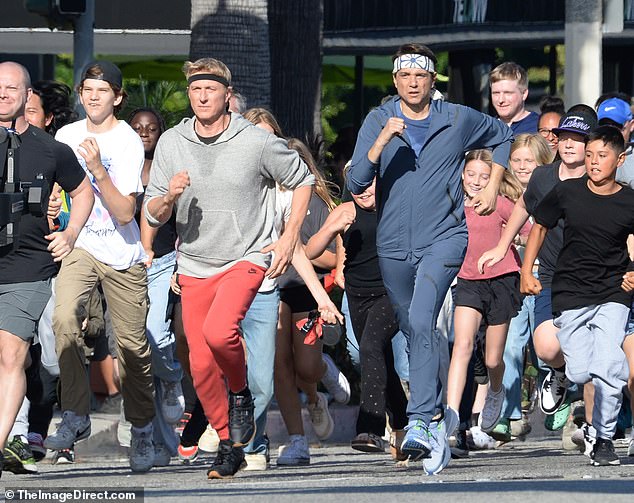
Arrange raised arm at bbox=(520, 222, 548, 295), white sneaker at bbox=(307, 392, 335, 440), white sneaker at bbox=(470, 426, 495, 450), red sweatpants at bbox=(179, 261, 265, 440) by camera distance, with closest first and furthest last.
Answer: red sweatpants at bbox=(179, 261, 265, 440) → raised arm at bbox=(520, 222, 548, 295) → white sneaker at bbox=(470, 426, 495, 450) → white sneaker at bbox=(307, 392, 335, 440)

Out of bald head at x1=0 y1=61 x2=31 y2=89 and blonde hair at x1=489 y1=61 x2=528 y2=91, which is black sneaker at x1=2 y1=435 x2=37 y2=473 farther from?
blonde hair at x1=489 y1=61 x2=528 y2=91

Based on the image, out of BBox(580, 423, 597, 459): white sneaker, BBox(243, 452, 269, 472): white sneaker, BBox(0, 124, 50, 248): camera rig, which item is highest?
BBox(0, 124, 50, 248): camera rig

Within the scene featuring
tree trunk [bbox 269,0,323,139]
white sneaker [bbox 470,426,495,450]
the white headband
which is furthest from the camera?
tree trunk [bbox 269,0,323,139]

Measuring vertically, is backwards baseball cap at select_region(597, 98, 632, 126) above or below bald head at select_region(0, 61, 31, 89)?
below

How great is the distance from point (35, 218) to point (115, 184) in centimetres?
85

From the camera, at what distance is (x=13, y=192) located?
32.8 feet

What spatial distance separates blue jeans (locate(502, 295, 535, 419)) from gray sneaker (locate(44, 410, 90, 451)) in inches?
131

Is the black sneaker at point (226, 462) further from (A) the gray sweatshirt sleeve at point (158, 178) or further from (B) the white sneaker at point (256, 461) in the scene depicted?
(A) the gray sweatshirt sleeve at point (158, 178)

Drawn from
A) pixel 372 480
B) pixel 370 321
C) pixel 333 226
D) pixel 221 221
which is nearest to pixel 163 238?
pixel 333 226

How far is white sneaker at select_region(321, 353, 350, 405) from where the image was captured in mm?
13430

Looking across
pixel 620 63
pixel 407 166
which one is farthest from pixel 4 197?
pixel 620 63

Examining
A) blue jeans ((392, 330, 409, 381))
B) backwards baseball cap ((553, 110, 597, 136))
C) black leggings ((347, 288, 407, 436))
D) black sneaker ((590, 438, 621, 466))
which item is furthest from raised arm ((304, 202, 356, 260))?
black sneaker ((590, 438, 621, 466))

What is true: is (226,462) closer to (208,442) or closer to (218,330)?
(218,330)

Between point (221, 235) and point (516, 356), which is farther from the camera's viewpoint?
point (516, 356)
